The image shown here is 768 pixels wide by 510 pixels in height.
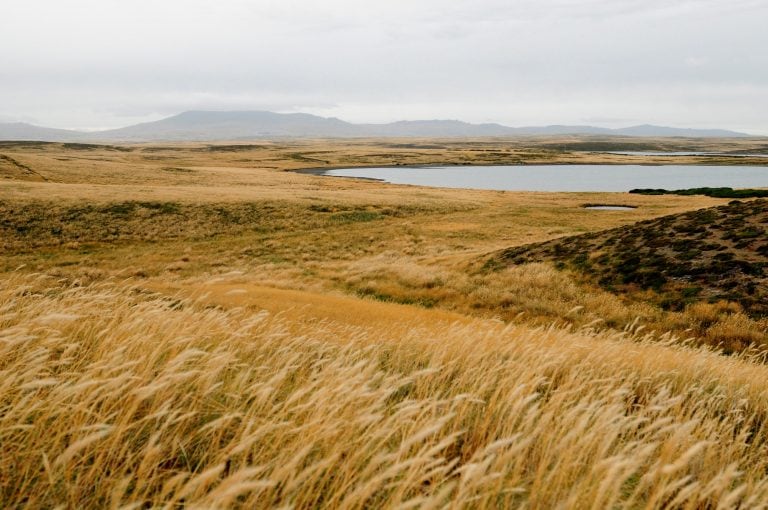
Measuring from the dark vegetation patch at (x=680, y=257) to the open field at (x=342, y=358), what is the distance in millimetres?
970

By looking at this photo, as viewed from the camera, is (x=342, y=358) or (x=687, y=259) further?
(x=687, y=259)

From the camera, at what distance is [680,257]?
24.0 m

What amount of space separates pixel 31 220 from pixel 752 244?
51956 millimetres

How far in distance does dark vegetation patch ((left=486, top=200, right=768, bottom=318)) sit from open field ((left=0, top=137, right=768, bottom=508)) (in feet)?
3.18

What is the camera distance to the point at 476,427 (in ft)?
12.7

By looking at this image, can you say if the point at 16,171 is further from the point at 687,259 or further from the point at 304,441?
the point at 304,441

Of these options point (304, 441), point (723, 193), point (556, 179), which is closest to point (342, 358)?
point (304, 441)

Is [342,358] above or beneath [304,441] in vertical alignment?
beneath

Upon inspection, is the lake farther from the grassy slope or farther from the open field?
the grassy slope

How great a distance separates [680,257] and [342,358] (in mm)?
23907

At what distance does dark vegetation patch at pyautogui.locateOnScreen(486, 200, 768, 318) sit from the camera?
20.2 meters

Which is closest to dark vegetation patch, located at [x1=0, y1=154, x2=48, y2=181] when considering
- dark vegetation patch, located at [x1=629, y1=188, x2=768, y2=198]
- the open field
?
the open field

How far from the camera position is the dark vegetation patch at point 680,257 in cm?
2023

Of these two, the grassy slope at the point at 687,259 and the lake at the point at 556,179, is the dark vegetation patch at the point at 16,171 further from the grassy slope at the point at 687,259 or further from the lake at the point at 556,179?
the grassy slope at the point at 687,259
